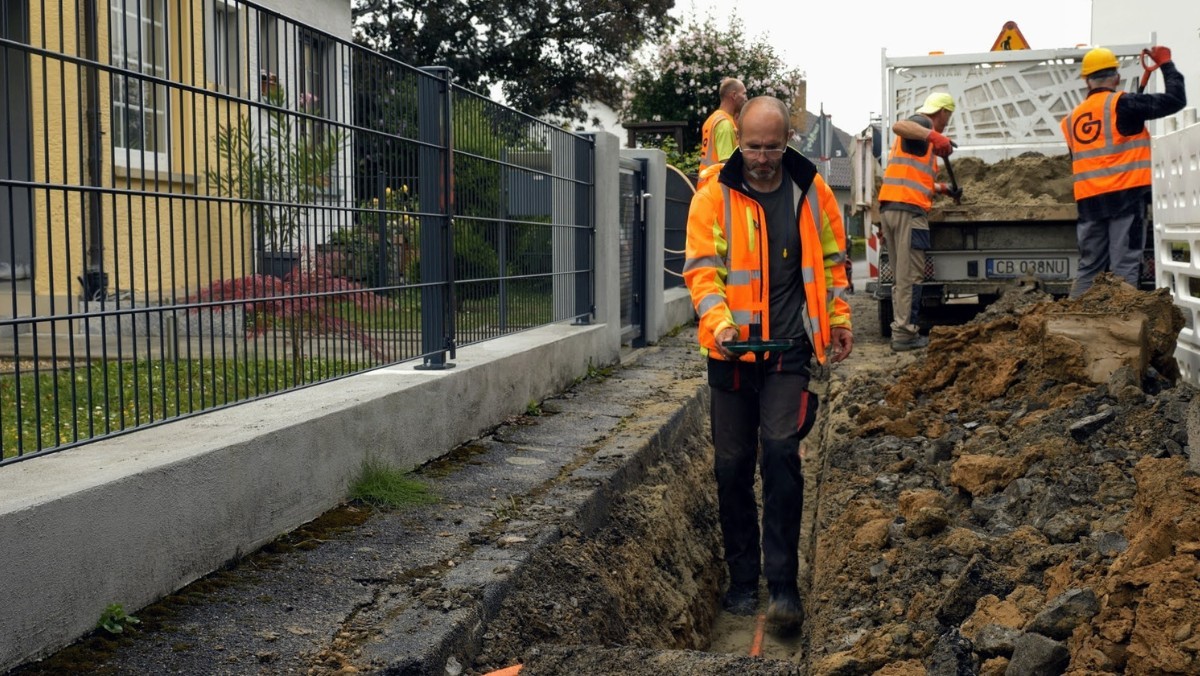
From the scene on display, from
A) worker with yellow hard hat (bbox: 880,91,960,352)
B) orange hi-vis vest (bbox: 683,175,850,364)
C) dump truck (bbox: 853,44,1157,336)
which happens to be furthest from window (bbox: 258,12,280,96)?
dump truck (bbox: 853,44,1157,336)

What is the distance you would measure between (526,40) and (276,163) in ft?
78.4

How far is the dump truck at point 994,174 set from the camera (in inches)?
469

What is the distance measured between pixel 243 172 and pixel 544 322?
182 inches

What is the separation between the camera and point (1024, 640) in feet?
10.9

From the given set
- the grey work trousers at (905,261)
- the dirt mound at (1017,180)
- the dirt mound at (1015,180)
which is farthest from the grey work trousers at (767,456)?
the dirt mound at (1017,180)

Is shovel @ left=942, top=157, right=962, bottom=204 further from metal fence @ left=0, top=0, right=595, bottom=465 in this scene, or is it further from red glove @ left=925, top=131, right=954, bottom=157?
metal fence @ left=0, top=0, right=595, bottom=465

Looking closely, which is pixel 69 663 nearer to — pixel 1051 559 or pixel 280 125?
pixel 280 125

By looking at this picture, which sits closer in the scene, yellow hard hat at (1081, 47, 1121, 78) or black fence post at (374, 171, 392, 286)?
black fence post at (374, 171, 392, 286)

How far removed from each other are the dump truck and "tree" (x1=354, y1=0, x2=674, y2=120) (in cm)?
1477

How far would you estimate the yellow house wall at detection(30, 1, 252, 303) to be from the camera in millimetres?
3822

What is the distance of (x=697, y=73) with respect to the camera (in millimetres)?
28047

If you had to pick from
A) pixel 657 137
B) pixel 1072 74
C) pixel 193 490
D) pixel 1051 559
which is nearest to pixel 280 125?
pixel 193 490

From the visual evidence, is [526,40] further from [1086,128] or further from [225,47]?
[225,47]

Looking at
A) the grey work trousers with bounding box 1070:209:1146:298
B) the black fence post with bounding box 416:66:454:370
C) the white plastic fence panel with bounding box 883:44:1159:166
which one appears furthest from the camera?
the white plastic fence panel with bounding box 883:44:1159:166
